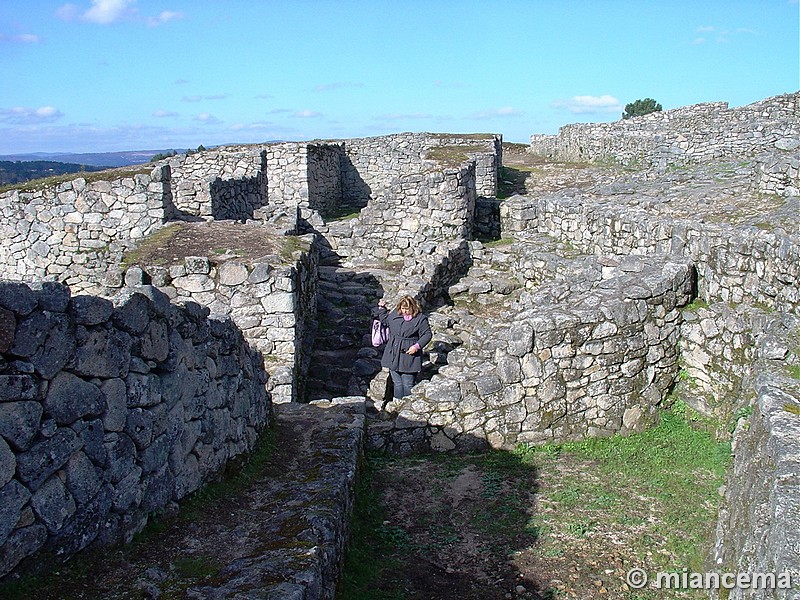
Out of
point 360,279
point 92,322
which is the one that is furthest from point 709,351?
point 360,279

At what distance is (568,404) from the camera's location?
800 centimetres

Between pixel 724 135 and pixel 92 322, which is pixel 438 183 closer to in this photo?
pixel 724 135

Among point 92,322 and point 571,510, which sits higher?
point 92,322

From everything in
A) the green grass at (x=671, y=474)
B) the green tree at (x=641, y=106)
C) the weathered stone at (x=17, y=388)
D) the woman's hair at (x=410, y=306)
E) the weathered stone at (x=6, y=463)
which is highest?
the green tree at (x=641, y=106)

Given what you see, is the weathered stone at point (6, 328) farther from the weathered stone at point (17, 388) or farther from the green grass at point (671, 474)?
the green grass at point (671, 474)

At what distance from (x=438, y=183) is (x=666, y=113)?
52.9ft

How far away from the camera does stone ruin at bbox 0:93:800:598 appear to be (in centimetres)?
383

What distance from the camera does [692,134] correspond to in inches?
850

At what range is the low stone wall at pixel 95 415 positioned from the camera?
11.3 ft

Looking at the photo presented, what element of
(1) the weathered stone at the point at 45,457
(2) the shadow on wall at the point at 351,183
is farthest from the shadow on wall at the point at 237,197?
(1) the weathered stone at the point at 45,457

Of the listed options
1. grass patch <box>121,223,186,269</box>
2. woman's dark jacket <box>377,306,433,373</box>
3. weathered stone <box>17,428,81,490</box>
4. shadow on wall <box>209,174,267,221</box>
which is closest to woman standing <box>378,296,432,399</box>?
woman's dark jacket <box>377,306,433,373</box>

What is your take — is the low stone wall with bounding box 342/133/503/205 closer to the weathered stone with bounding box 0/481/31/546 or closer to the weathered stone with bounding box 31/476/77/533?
the weathered stone with bounding box 31/476/77/533

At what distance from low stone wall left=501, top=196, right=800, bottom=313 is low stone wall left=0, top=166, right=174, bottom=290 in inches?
315

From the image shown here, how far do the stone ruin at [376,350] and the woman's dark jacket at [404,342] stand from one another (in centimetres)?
37
